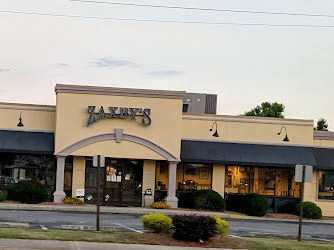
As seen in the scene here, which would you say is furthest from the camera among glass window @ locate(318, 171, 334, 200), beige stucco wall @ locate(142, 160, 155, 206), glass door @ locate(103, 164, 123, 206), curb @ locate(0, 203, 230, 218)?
glass window @ locate(318, 171, 334, 200)

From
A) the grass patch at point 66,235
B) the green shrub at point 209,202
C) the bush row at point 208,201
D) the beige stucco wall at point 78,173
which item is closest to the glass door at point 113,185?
the beige stucco wall at point 78,173

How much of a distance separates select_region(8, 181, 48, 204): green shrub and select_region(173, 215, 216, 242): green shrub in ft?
49.7

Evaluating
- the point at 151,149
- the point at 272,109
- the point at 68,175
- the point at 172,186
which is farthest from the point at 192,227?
the point at 272,109

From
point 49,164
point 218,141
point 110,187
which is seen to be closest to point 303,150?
point 218,141

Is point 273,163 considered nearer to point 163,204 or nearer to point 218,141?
point 218,141

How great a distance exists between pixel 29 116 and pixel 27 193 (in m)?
4.65

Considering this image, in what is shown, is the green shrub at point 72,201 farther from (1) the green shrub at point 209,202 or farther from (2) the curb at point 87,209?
(1) the green shrub at point 209,202

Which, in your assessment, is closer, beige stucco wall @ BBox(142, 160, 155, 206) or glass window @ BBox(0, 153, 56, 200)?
glass window @ BBox(0, 153, 56, 200)

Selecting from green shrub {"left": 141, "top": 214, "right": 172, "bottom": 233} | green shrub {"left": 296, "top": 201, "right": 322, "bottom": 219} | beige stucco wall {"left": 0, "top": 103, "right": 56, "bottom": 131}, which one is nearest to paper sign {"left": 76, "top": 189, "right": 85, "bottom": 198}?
beige stucco wall {"left": 0, "top": 103, "right": 56, "bottom": 131}

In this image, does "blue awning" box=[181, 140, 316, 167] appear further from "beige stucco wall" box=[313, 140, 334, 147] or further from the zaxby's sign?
the zaxby's sign

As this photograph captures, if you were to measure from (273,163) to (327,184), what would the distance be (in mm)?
3982

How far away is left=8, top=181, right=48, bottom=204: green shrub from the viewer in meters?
32.1

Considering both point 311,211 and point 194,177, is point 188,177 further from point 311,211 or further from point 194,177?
point 311,211

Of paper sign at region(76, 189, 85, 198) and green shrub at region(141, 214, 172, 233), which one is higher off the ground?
green shrub at region(141, 214, 172, 233)
